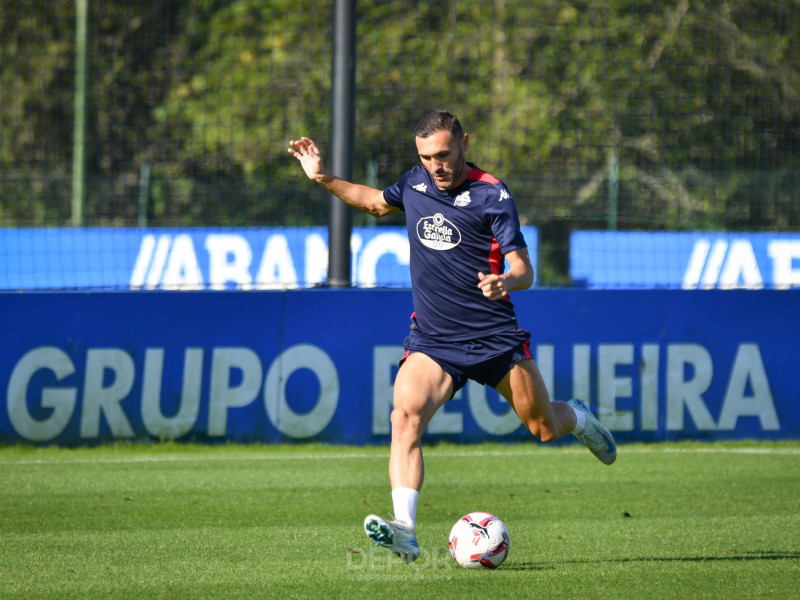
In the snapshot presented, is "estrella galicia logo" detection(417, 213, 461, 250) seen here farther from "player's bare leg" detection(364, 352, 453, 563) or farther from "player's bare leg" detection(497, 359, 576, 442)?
"player's bare leg" detection(497, 359, 576, 442)

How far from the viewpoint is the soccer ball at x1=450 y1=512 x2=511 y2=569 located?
6000mm

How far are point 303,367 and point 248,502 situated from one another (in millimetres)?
2878

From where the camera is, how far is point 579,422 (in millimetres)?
7039

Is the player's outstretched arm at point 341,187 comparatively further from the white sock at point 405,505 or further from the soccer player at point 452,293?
the white sock at point 405,505

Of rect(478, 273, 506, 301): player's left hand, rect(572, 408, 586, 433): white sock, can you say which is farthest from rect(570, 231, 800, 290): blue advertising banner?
rect(478, 273, 506, 301): player's left hand

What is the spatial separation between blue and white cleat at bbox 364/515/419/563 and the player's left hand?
116 cm

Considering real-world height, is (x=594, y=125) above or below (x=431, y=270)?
above

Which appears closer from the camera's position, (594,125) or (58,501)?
(58,501)

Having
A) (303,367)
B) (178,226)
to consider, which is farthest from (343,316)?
(178,226)

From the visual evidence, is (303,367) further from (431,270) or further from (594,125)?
(594,125)

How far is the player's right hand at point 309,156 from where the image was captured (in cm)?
691

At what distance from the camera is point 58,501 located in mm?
8117

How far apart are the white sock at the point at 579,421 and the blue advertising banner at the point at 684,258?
6158 millimetres

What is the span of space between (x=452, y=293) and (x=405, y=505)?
3.93 feet
